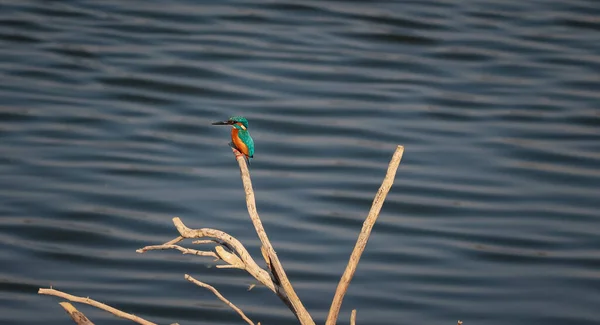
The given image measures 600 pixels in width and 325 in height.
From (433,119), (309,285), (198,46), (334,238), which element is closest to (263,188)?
(334,238)

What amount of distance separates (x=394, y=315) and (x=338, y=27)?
9.21m

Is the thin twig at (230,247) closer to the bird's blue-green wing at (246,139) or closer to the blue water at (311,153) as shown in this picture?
the bird's blue-green wing at (246,139)

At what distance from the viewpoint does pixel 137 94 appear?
1401 cm

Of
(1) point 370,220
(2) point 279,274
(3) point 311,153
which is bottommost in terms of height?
(2) point 279,274

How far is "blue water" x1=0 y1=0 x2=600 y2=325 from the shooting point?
29.4 feet

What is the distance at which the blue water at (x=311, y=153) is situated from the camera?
8.95 metres

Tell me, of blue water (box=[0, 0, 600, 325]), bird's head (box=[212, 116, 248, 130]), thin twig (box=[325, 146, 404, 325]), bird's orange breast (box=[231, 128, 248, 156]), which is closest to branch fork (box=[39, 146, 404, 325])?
thin twig (box=[325, 146, 404, 325])

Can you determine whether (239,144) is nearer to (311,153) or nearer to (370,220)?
(370,220)

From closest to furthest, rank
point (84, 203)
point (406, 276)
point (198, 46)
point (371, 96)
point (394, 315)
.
→ point (394, 315) → point (406, 276) → point (84, 203) → point (371, 96) → point (198, 46)

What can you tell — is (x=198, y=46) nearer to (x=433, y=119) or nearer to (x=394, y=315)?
(x=433, y=119)

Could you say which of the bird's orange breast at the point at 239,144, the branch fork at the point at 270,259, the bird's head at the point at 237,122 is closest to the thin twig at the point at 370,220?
the branch fork at the point at 270,259

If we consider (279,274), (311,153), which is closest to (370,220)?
(279,274)

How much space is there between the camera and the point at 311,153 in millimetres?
12219

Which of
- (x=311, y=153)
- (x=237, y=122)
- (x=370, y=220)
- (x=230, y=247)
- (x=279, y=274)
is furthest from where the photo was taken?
(x=311, y=153)
